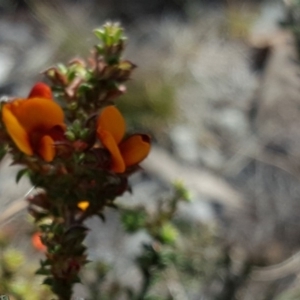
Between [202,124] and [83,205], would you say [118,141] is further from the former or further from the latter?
[202,124]

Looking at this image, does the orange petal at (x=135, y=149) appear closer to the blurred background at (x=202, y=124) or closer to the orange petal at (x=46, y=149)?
the orange petal at (x=46, y=149)

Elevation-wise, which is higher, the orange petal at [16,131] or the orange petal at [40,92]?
the orange petal at [40,92]

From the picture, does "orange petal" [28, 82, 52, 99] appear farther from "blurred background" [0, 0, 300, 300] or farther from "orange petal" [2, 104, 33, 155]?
"blurred background" [0, 0, 300, 300]

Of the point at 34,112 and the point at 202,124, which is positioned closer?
the point at 34,112

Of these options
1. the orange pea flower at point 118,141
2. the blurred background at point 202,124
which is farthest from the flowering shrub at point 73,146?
the blurred background at point 202,124

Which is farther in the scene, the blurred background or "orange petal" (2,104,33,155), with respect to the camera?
the blurred background

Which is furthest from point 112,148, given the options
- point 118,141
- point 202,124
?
point 202,124

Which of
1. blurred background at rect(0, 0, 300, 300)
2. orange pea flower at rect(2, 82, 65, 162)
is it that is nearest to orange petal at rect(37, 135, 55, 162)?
orange pea flower at rect(2, 82, 65, 162)
